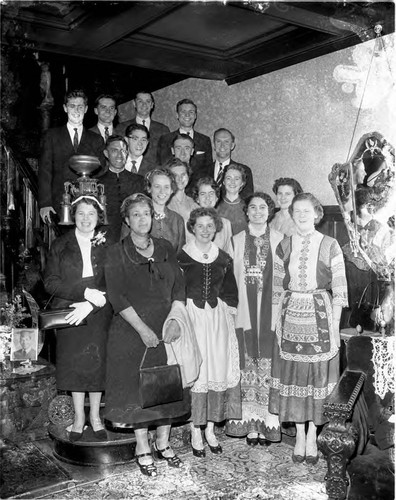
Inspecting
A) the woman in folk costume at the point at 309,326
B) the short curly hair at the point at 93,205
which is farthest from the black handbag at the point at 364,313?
the short curly hair at the point at 93,205

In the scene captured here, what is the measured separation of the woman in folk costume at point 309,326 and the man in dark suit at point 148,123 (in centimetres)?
193

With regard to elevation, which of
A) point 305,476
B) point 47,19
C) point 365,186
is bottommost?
point 305,476

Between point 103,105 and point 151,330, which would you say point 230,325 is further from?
point 103,105

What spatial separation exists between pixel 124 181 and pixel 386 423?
2864 mm

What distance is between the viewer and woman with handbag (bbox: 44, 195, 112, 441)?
13.5 feet

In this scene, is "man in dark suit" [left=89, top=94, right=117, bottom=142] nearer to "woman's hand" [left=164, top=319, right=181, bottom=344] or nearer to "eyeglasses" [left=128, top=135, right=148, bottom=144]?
"eyeglasses" [left=128, top=135, right=148, bottom=144]

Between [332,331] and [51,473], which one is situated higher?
[332,331]

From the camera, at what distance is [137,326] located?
393 cm

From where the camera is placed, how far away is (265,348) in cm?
447

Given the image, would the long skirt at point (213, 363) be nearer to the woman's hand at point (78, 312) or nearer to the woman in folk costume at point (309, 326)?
the woman in folk costume at point (309, 326)

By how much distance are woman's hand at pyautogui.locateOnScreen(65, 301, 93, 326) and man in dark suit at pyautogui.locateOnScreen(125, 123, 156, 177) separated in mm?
1484

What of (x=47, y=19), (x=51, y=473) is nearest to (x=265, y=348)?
(x=51, y=473)

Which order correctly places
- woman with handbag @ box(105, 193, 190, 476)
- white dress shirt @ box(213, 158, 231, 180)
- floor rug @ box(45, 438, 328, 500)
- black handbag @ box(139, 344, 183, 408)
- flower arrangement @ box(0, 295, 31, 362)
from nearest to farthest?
floor rug @ box(45, 438, 328, 500), black handbag @ box(139, 344, 183, 408), woman with handbag @ box(105, 193, 190, 476), flower arrangement @ box(0, 295, 31, 362), white dress shirt @ box(213, 158, 231, 180)

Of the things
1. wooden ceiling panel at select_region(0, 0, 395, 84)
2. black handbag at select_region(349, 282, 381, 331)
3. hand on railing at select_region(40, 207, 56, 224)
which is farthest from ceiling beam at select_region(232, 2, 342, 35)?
hand on railing at select_region(40, 207, 56, 224)
